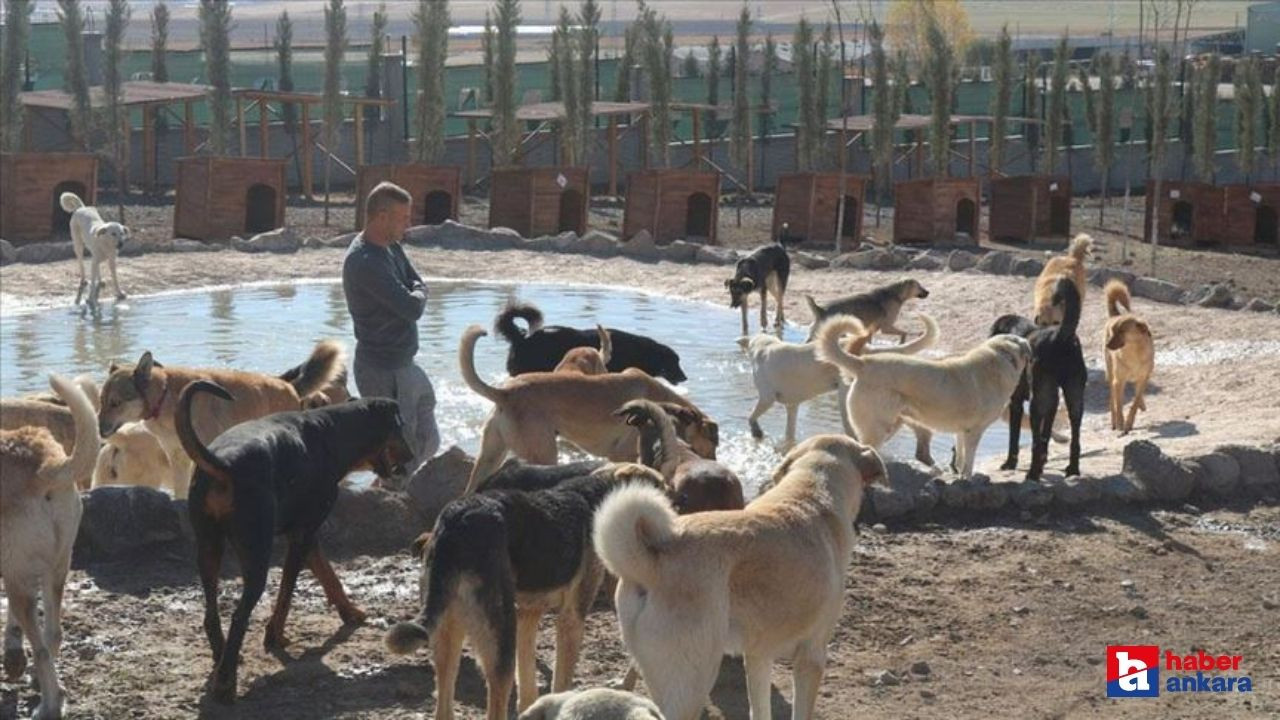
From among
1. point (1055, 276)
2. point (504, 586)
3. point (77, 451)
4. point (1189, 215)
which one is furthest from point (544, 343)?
point (1189, 215)

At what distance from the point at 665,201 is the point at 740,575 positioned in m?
22.5

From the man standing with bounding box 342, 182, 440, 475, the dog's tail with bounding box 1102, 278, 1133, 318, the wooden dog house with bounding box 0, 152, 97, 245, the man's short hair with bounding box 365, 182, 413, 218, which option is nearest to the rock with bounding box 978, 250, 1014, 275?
the dog's tail with bounding box 1102, 278, 1133, 318

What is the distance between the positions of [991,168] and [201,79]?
17.7m

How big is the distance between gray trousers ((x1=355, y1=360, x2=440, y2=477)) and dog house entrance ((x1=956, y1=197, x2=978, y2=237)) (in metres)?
20.3

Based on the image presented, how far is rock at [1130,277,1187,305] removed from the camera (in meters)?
21.4

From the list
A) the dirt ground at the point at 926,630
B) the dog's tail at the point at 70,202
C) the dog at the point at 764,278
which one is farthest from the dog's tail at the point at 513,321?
the dog's tail at the point at 70,202

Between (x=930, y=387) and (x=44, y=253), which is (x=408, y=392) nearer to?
(x=930, y=387)

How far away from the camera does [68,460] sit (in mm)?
7141

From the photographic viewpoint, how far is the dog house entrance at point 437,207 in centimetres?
2942

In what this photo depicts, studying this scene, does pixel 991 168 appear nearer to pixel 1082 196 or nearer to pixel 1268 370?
pixel 1082 196

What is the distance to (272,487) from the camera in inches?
301

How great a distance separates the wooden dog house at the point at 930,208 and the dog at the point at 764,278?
24.9ft

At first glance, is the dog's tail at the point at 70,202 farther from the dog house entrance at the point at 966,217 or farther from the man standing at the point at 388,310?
the man standing at the point at 388,310

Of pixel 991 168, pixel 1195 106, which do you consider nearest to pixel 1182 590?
pixel 991 168
